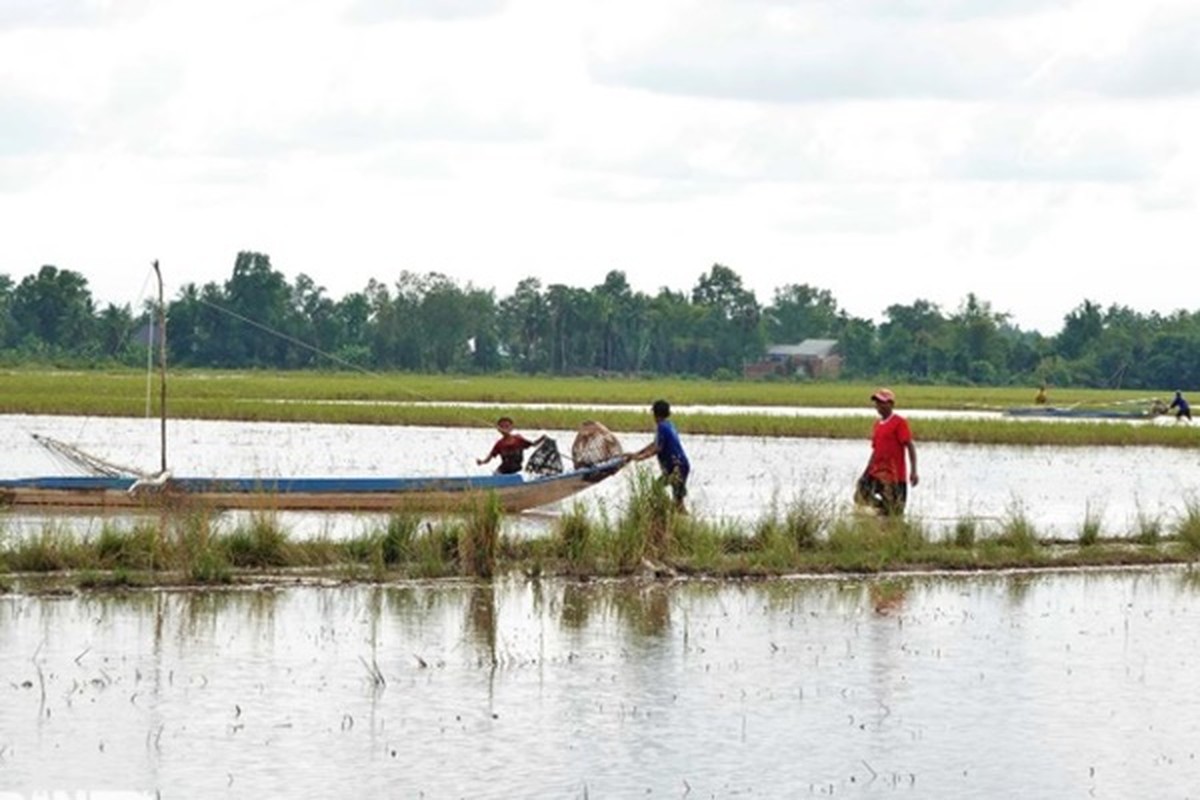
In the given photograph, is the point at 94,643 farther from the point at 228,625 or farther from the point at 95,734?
the point at 95,734

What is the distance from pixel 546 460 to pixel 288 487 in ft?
9.71

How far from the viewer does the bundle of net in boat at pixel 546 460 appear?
2553 cm

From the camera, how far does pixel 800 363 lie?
149 metres

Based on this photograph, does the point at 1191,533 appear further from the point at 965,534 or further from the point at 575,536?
the point at 575,536

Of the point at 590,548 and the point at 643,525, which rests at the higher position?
the point at 643,525

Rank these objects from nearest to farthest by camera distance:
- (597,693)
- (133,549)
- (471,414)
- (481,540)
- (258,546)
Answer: (597,693) → (133,549) → (481,540) → (258,546) → (471,414)

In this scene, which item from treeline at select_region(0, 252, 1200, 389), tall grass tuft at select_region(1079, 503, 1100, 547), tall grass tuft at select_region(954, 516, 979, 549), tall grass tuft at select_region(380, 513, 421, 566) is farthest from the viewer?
treeline at select_region(0, 252, 1200, 389)

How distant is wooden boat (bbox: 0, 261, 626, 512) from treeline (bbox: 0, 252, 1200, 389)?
9365cm

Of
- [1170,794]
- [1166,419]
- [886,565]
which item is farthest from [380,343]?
[1170,794]

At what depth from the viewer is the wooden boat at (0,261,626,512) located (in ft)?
79.0

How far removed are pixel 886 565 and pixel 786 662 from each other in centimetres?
519

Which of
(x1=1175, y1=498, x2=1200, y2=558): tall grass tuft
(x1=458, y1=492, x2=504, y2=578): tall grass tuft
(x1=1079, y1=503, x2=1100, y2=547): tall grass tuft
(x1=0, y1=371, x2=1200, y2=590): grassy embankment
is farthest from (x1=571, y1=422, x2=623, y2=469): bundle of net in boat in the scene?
(x1=458, y1=492, x2=504, y2=578): tall grass tuft

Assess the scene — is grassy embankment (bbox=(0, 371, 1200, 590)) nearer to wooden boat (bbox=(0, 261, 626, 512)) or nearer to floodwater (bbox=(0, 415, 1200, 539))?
floodwater (bbox=(0, 415, 1200, 539))

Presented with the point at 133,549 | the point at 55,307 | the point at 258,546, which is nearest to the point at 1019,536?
the point at 258,546
